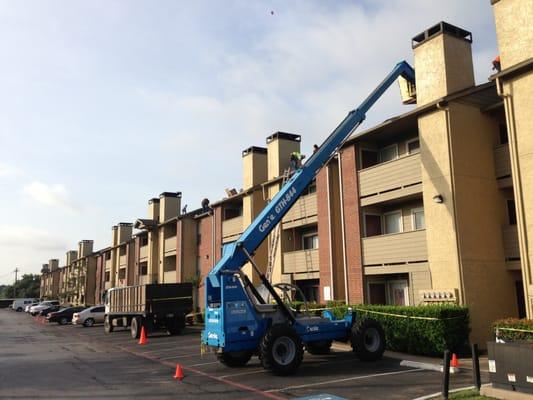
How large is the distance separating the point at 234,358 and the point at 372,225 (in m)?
10.2

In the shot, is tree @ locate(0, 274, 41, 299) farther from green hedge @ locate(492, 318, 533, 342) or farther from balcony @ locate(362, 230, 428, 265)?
green hedge @ locate(492, 318, 533, 342)

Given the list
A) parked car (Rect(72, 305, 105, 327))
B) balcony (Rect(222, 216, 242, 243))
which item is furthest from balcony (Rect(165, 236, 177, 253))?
balcony (Rect(222, 216, 242, 243))

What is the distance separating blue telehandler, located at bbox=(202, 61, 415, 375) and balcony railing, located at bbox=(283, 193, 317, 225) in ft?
29.7

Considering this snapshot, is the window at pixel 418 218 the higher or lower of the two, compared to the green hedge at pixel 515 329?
higher

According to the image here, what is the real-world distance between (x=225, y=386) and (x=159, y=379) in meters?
2.26


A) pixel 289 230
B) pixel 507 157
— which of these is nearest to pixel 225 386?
pixel 507 157

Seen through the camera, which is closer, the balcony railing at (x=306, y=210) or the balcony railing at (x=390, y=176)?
the balcony railing at (x=390, y=176)

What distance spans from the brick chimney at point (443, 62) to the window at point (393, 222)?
5321mm

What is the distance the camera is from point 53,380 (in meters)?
13.5

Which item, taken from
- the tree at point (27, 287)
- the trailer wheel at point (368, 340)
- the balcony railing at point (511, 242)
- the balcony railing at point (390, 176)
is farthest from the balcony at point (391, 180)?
the tree at point (27, 287)

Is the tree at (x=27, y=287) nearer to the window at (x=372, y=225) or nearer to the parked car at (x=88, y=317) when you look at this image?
the parked car at (x=88, y=317)

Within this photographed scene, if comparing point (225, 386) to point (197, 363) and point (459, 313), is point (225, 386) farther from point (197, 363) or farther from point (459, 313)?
point (459, 313)

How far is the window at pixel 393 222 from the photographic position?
2188 centimetres

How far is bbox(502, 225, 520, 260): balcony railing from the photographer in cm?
1736
